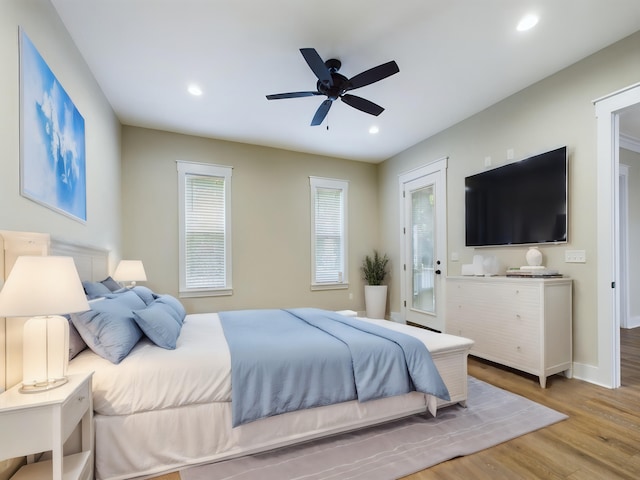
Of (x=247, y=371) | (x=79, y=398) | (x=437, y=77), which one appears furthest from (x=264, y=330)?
(x=437, y=77)

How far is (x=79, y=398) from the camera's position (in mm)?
1388

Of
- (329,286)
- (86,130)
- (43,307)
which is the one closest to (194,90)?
(86,130)

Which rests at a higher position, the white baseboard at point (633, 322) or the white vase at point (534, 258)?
the white vase at point (534, 258)

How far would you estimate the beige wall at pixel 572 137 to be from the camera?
9.12 ft

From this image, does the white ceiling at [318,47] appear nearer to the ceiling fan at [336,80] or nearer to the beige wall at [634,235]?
the ceiling fan at [336,80]

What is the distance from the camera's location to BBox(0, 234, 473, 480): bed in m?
1.62

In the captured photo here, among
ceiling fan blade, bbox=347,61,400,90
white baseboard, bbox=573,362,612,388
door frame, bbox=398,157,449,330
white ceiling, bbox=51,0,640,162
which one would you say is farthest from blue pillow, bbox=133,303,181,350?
white baseboard, bbox=573,362,612,388

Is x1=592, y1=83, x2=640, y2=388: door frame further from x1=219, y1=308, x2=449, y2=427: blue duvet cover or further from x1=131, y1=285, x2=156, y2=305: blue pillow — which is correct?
x1=131, y1=285, x2=156, y2=305: blue pillow

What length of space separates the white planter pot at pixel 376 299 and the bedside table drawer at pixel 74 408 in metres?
4.38

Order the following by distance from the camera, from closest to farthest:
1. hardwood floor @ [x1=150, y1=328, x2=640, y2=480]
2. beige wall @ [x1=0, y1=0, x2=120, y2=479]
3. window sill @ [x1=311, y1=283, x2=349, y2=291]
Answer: beige wall @ [x1=0, y1=0, x2=120, y2=479], hardwood floor @ [x1=150, y1=328, x2=640, y2=480], window sill @ [x1=311, y1=283, x2=349, y2=291]

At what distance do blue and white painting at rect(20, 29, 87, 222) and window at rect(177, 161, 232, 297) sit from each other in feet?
6.22

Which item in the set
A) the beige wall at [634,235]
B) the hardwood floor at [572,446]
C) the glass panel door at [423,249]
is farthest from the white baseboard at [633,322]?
the glass panel door at [423,249]

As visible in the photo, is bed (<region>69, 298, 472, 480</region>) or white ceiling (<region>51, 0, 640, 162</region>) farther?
white ceiling (<region>51, 0, 640, 162</region>)

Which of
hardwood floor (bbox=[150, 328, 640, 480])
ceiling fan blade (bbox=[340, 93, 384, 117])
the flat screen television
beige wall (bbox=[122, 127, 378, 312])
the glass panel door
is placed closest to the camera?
hardwood floor (bbox=[150, 328, 640, 480])
